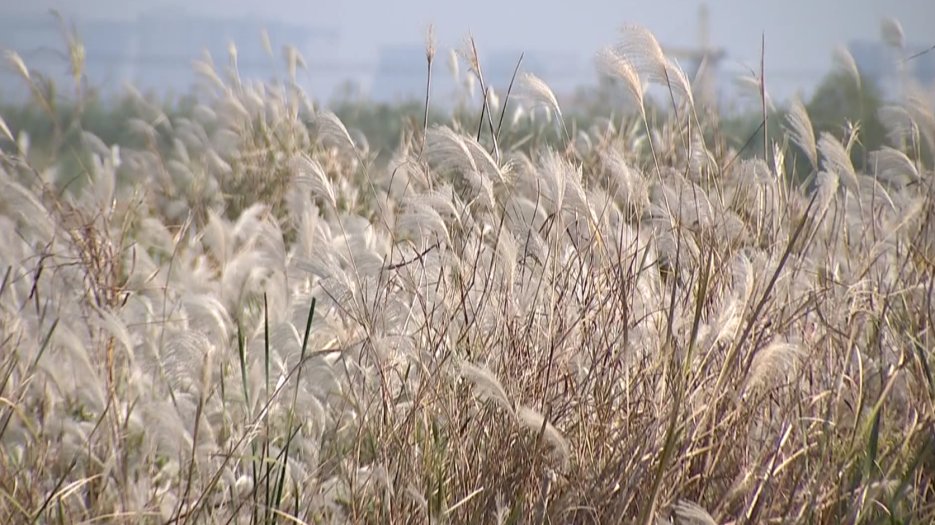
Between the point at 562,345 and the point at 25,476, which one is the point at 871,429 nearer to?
the point at 562,345

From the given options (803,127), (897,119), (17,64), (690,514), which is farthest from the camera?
(17,64)

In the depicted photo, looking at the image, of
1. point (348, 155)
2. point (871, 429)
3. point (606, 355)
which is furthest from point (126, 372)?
point (348, 155)

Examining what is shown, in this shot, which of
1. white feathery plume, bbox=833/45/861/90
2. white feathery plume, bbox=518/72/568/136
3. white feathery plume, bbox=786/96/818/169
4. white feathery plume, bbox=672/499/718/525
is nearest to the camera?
white feathery plume, bbox=672/499/718/525

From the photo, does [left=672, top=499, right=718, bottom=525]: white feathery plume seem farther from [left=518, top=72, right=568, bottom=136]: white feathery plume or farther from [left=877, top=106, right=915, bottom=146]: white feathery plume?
[left=877, top=106, right=915, bottom=146]: white feathery plume

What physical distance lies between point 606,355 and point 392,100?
1100cm

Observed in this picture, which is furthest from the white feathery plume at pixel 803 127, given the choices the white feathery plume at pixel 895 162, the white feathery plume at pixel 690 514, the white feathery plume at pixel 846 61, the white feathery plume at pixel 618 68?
the white feathery plume at pixel 690 514

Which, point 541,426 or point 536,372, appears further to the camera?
point 536,372

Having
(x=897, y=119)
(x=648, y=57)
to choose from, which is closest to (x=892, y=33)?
(x=897, y=119)

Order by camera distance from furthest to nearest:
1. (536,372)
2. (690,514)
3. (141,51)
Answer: (141,51) → (536,372) → (690,514)

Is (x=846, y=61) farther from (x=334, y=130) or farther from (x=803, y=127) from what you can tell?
(x=334, y=130)

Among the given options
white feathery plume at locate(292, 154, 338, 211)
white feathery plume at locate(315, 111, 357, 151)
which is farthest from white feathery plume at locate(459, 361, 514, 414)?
white feathery plume at locate(315, 111, 357, 151)

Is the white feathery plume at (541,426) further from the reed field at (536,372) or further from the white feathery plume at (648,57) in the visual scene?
the white feathery plume at (648,57)

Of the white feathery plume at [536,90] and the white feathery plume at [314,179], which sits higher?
the white feathery plume at [536,90]

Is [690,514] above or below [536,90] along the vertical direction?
below
